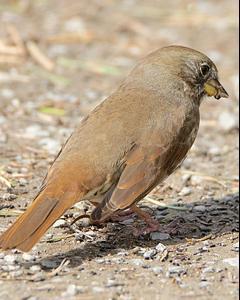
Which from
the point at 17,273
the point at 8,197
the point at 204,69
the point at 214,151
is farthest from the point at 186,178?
the point at 17,273

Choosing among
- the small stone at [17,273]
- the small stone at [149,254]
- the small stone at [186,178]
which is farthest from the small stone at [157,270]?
the small stone at [186,178]

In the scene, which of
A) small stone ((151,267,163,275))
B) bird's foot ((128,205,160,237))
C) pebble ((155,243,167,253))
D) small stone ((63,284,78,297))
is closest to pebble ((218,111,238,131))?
bird's foot ((128,205,160,237))

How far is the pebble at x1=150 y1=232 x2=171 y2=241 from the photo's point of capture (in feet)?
18.4

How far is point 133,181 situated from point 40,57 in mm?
5053

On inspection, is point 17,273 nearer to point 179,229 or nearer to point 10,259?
point 10,259

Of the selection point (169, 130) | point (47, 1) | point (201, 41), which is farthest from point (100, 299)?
point (47, 1)

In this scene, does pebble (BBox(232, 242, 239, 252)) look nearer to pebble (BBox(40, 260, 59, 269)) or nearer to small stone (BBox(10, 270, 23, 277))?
pebble (BBox(40, 260, 59, 269))

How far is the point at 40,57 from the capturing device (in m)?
10.0

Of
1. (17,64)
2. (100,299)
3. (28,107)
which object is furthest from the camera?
(17,64)

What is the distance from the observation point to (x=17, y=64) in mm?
9812

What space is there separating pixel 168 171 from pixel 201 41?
5.83 metres

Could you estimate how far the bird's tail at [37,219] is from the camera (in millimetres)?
4746

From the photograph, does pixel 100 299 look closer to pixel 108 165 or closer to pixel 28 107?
pixel 108 165

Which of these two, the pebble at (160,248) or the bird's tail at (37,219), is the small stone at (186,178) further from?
the bird's tail at (37,219)
